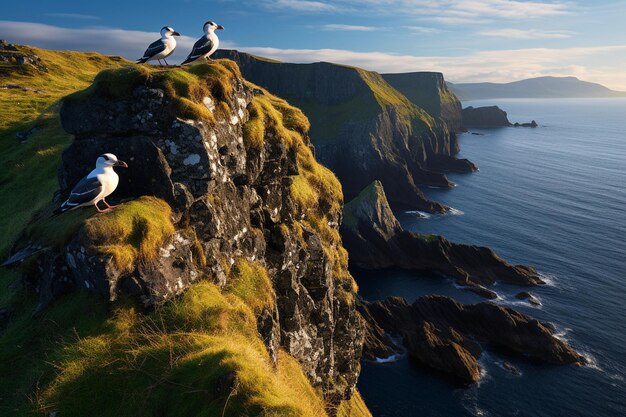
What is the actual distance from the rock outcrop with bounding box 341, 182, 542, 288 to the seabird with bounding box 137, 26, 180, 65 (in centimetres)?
6367

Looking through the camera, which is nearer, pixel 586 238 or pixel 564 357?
pixel 564 357

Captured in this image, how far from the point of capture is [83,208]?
45.4 feet

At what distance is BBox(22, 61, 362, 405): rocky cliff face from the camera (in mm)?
12172

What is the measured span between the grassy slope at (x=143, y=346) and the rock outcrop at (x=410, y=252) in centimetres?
6201

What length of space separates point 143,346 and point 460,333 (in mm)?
53233

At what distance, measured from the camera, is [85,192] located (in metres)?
12.2

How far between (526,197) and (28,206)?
117665 mm

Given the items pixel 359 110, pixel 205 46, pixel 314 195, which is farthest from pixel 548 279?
pixel 359 110

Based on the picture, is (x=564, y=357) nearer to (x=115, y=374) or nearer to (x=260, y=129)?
(x=260, y=129)

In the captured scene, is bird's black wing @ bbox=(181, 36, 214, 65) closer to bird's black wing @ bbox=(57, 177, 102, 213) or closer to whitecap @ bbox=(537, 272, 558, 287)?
bird's black wing @ bbox=(57, 177, 102, 213)

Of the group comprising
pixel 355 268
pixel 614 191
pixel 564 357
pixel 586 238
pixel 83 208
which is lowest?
pixel 355 268

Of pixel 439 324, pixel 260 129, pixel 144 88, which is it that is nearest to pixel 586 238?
pixel 439 324

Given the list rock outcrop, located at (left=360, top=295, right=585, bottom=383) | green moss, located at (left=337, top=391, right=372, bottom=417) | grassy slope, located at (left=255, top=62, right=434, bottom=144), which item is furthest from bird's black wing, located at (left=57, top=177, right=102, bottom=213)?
grassy slope, located at (left=255, top=62, right=434, bottom=144)

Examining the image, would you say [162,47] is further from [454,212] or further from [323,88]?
[323,88]
